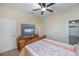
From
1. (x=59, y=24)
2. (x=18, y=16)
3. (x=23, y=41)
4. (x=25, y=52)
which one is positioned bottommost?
(x=25, y=52)

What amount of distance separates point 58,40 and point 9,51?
2.52 ft

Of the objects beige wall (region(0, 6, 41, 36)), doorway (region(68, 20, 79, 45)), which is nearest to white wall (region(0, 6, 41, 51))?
beige wall (region(0, 6, 41, 36))

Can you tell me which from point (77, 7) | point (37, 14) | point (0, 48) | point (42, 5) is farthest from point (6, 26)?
point (77, 7)

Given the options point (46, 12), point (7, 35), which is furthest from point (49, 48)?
point (7, 35)

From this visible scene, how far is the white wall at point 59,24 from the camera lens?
134 centimetres

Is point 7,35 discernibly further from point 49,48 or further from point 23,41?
point 49,48

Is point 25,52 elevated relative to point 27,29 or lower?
lower

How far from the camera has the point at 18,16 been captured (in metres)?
1.41

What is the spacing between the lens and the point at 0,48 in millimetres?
1387

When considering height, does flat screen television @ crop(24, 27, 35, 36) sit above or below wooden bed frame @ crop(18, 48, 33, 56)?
above

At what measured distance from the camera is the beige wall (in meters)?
1.34

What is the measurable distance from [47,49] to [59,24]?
439mm

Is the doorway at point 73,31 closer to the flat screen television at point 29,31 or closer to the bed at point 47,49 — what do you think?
the bed at point 47,49

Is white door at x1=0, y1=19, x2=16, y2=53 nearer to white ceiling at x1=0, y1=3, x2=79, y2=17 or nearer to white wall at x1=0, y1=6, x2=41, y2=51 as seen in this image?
white wall at x1=0, y1=6, x2=41, y2=51
